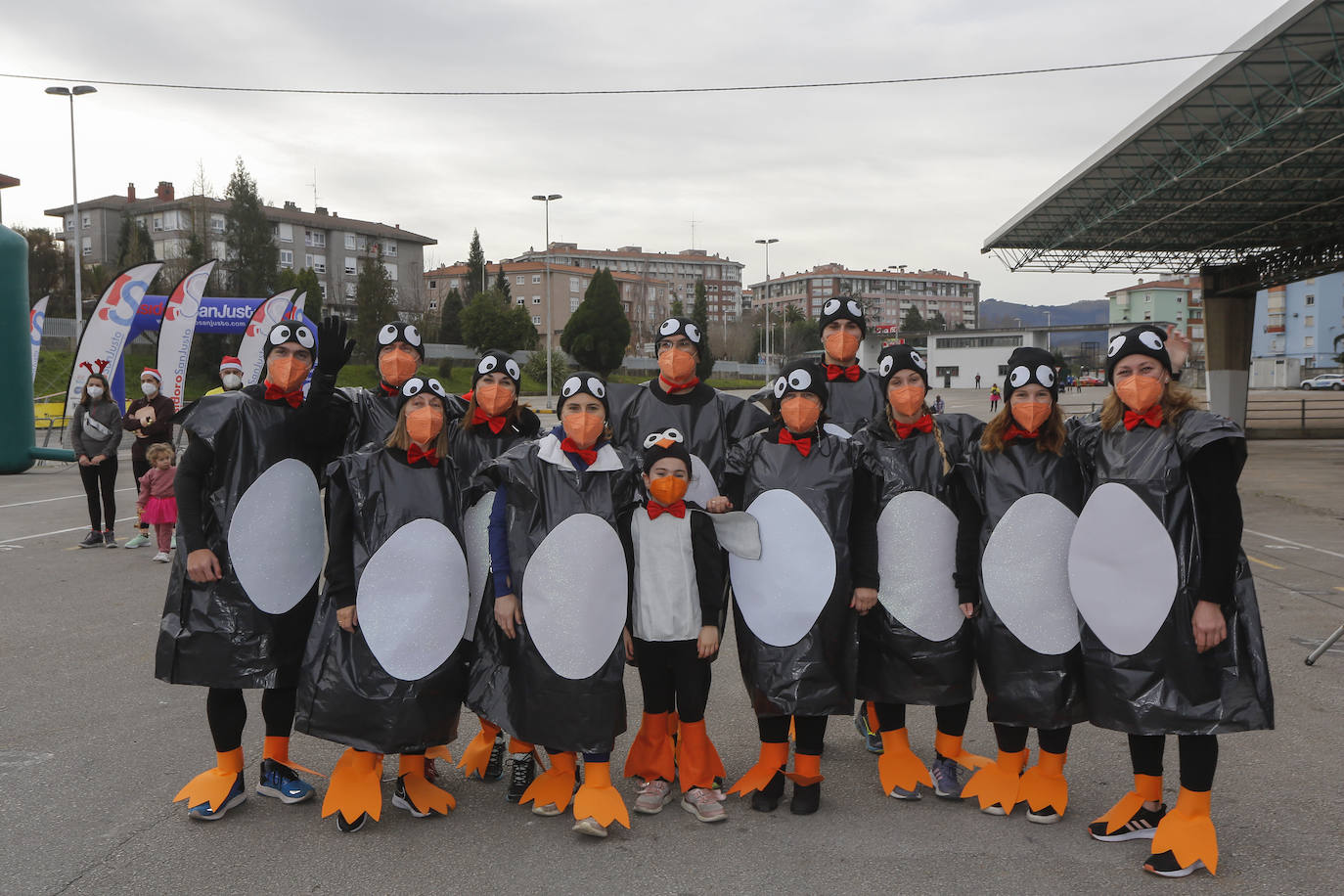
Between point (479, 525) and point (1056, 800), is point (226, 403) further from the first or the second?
point (1056, 800)

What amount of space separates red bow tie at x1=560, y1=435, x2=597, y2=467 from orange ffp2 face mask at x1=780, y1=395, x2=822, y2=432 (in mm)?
813

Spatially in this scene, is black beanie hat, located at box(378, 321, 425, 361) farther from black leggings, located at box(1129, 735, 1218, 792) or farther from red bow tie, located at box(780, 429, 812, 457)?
black leggings, located at box(1129, 735, 1218, 792)

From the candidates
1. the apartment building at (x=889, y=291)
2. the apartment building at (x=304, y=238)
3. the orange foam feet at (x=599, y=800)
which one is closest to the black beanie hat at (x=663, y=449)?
the orange foam feet at (x=599, y=800)

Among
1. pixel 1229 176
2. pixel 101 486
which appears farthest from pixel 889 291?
pixel 101 486

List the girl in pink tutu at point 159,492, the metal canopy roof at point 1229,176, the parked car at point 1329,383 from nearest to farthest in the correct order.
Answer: the girl in pink tutu at point 159,492 → the metal canopy roof at point 1229,176 → the parked car at point 1329,383

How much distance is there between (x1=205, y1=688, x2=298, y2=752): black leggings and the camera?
3990mm

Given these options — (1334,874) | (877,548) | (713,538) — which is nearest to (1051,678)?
(877,548)

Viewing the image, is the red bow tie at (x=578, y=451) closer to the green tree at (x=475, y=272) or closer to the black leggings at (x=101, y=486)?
the black leggings at (x=101, y=486)

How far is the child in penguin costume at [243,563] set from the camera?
3.85m

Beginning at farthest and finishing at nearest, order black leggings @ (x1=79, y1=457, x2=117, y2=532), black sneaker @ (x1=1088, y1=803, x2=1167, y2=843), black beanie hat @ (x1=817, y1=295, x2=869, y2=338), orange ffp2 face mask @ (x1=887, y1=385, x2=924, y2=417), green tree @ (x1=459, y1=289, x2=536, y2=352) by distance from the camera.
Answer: green tree @ (x1=459, y1=289, x2=536, y2=352) < black leggings @ (x1=79, y1=457, x2=117, y2=532) < black beanie hat @ (x1=817, y1=295, x2=869, y2=338) < orange ffp2 face mask @ (x1=887, y1=385, x2=924, y2=417) < black sneaker @ (x1=1088, y1=803, x2=1167, y2=843)

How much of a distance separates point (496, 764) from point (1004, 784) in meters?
2.23

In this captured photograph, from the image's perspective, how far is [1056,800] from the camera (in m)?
3.92

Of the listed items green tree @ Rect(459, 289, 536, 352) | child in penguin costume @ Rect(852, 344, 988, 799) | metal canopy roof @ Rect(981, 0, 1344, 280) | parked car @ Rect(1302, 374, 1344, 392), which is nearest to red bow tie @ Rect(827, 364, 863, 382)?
child in penguin costume @ Rect(852, 344, 988, 799)

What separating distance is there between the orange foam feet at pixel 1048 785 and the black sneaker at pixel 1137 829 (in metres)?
0.20
